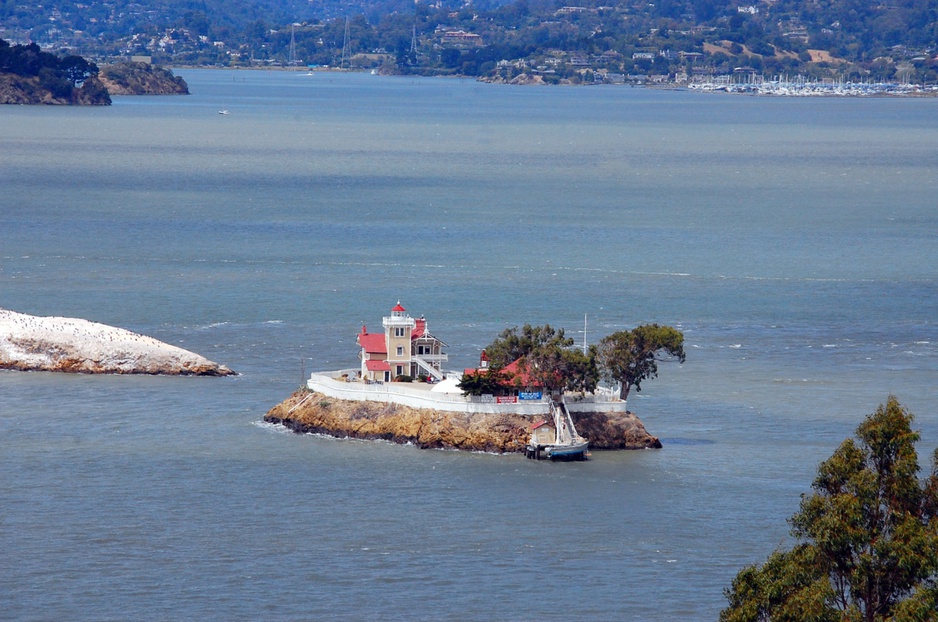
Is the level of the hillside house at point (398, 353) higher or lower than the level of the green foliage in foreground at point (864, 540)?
lower

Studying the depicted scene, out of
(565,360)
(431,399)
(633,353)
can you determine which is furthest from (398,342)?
(633,353)

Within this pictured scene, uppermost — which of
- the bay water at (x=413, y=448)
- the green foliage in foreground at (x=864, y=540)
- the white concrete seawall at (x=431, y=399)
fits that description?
the green foliage in foreground at (x=864, y=540)

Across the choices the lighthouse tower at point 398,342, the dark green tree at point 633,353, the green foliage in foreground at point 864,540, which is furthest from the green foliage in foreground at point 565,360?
the green foliage in foreground at point 864,540

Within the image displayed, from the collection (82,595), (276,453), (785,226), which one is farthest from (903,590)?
(785,226)

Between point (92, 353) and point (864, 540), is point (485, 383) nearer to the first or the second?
point (92, 353)

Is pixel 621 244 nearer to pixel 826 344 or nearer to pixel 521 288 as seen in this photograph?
pixel 521 288

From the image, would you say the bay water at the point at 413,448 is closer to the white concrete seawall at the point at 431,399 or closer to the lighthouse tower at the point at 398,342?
the white concrete seawall at the point at 431,399

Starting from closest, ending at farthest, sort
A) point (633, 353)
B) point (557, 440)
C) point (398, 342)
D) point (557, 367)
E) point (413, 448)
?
point (557, 440), point (413, 448), point (557, 367), point (633, 353), point (398, 342)
